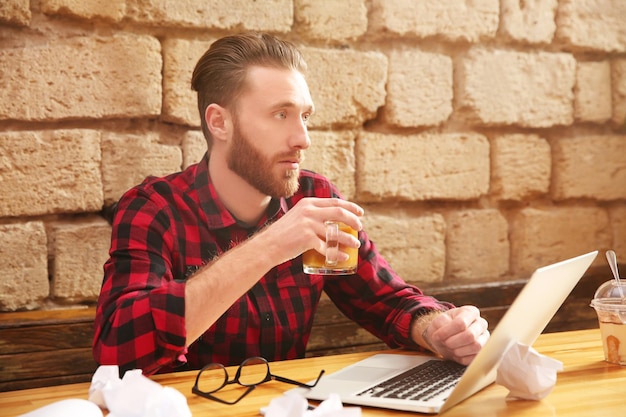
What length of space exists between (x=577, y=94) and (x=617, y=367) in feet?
6.12

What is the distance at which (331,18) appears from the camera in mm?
2824

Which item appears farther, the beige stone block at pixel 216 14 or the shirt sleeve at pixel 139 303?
the beige stone block at pixel 216 14

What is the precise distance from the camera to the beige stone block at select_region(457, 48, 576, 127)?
3072mm

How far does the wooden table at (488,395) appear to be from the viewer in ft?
4.35

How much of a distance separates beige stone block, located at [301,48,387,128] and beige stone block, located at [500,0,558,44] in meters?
0.61

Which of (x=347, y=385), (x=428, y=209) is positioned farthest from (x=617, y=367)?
(x=428, y=209)

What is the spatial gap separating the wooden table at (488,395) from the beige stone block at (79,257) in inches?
37.2

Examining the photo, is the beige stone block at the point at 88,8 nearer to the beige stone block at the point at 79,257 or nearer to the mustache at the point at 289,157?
the beige stone block at the point at 79,257

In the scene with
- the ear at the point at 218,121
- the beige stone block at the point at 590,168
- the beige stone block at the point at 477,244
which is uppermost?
the ear at the point at 218,121

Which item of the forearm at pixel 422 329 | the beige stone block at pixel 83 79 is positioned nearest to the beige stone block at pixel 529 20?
the beige stone block at pixel 83 79

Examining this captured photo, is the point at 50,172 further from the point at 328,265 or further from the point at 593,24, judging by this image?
the point at 593,24

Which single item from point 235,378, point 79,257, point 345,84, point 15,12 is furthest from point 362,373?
point 15,12

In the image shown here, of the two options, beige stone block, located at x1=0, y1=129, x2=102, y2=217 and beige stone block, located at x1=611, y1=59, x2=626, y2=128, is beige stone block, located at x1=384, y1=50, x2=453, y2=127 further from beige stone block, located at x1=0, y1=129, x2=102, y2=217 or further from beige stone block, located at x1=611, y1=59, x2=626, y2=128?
beige stone block, located at x1=0, y1=129, x2=102, y2=217

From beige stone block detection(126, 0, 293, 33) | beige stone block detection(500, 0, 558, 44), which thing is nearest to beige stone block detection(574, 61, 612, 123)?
beige stone block detection(500, 0, 558, 44)
